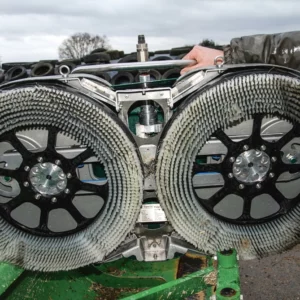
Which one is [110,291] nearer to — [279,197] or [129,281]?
[129,281]

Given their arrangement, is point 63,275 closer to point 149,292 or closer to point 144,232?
point 144,232

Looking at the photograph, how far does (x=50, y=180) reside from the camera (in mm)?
1977

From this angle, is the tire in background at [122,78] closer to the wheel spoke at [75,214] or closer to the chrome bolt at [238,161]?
the wheel spoke at [75,214]

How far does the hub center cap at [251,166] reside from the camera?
75.7 inches

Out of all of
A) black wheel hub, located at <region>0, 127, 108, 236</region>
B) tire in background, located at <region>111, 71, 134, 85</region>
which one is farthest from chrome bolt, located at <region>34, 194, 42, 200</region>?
tire in background, located at <region>111, 71, 134, 85</region>

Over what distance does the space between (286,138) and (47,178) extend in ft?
3.11

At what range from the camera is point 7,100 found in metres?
1.83

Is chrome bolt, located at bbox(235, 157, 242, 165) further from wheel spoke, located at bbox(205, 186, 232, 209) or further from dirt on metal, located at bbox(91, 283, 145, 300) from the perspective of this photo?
dirt on metal, located at bbox(91, 283, 145, 300)

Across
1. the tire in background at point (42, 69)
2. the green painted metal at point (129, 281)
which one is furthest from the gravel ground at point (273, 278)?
the tire in background at point (42, 69)

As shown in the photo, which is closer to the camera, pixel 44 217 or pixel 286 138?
pixel 286 138

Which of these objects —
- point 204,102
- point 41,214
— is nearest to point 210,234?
point 204,102

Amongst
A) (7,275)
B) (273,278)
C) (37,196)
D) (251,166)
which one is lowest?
(273,278)

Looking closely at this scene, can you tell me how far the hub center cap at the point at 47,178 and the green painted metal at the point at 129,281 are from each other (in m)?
0.38

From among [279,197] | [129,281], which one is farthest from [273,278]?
[279,197]
